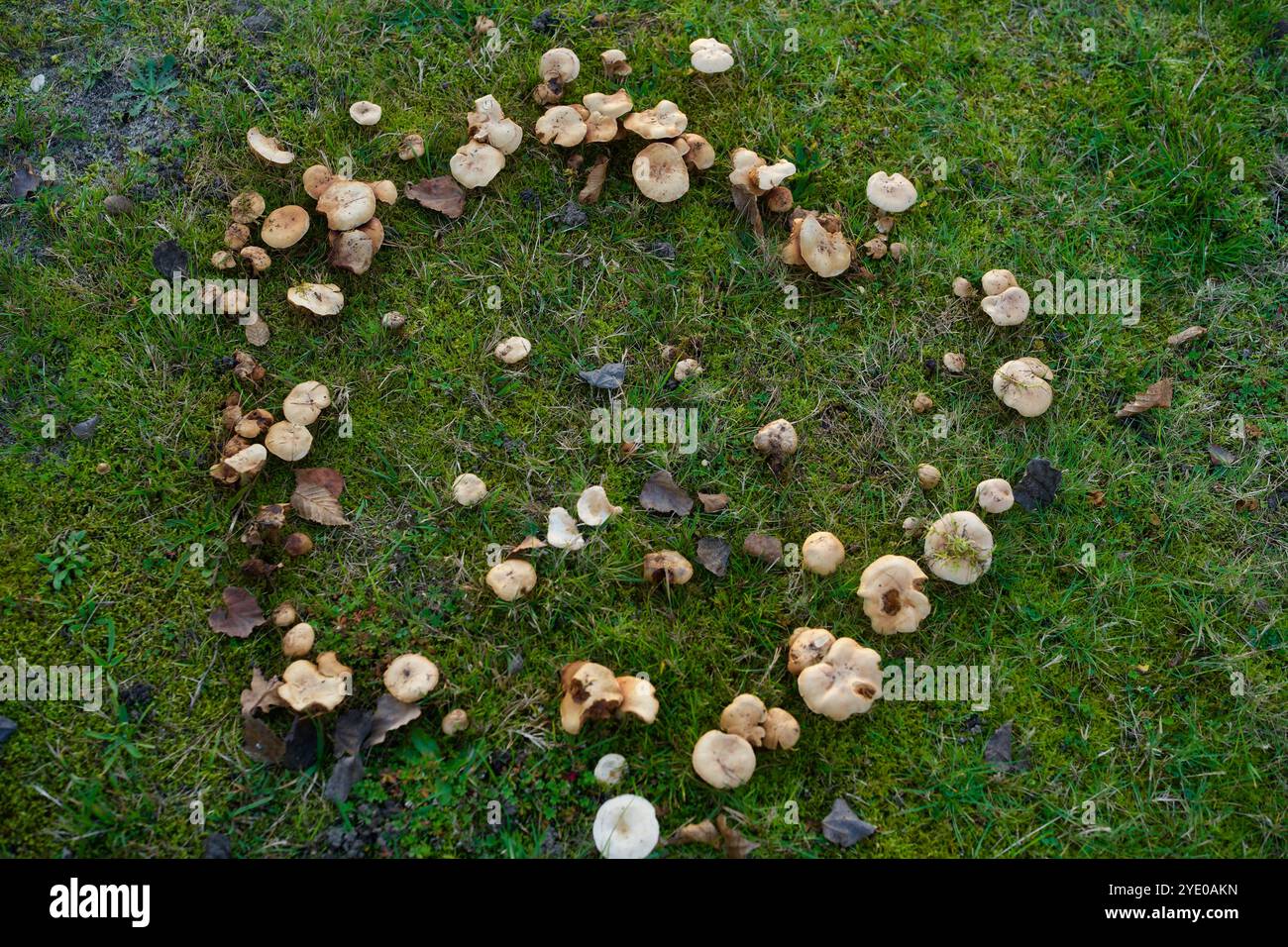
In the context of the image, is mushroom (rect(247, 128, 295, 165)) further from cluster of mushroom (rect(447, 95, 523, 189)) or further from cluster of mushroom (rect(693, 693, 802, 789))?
cluster of mushroom (rect(693, 693, 802, 789))

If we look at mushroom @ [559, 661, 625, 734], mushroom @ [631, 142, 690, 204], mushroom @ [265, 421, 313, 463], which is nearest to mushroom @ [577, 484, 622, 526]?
mushroom @ [559, 661, 625, 734]

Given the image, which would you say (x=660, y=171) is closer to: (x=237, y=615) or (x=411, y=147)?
(x=411, y=147)

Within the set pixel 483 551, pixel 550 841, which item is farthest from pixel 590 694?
pixel 483 551

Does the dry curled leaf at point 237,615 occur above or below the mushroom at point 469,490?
A: below

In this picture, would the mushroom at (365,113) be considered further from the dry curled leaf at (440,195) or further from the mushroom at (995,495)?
the mushroom at (995,495)

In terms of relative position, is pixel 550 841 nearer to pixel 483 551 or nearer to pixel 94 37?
pixel 483 551

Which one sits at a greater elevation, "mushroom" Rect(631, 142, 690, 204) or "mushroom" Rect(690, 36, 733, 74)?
"mushroom" Rect(690, 36, 733, 74)

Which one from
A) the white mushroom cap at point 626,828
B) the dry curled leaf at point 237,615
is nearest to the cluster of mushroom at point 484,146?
the dry curled leaf at point 237,615
